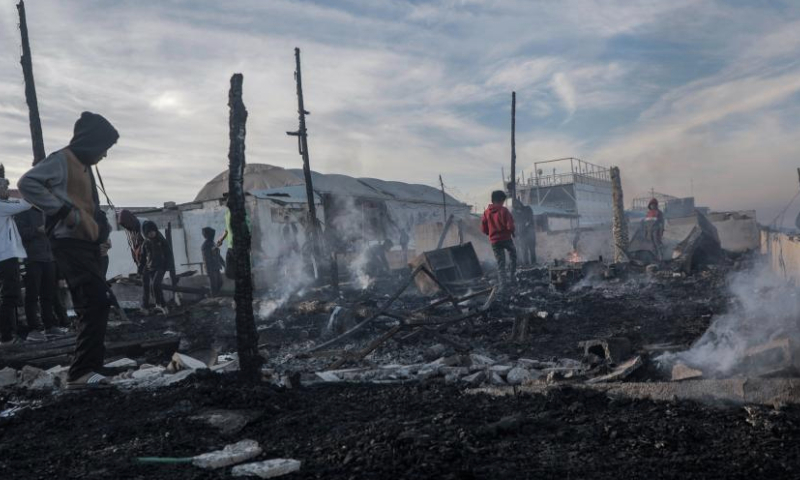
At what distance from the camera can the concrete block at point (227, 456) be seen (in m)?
2.78

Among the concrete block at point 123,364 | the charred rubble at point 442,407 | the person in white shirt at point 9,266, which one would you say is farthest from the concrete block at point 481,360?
the person in white shirt at point 9,266

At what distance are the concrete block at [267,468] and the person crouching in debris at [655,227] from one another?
50.7ft

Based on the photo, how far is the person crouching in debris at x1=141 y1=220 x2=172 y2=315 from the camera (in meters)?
11.0

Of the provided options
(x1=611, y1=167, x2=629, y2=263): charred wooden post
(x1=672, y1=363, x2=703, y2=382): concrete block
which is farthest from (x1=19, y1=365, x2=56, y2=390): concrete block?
(x1=611, y1=167, x2=629, y2=263): charred wooden post

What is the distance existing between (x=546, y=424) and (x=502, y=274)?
8.20 metres

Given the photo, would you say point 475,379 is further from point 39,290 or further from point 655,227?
point 655,227

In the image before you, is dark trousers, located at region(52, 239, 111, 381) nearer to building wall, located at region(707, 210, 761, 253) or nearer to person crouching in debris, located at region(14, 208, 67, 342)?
person crouching in debris, located at region(14, 208, 67, 342)

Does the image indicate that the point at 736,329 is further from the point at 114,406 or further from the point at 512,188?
the point at 512,188

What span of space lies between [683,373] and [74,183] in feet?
15.9

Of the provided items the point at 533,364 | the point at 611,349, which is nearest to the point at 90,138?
the point at 533,364

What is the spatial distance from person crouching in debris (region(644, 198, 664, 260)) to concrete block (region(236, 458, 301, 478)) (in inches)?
608

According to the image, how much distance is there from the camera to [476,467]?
256cm

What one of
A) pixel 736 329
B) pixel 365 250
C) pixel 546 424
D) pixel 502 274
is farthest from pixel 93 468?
pixel 365 250

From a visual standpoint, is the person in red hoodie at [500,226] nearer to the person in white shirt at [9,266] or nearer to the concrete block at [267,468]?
the person in white shirt at [9,266]
